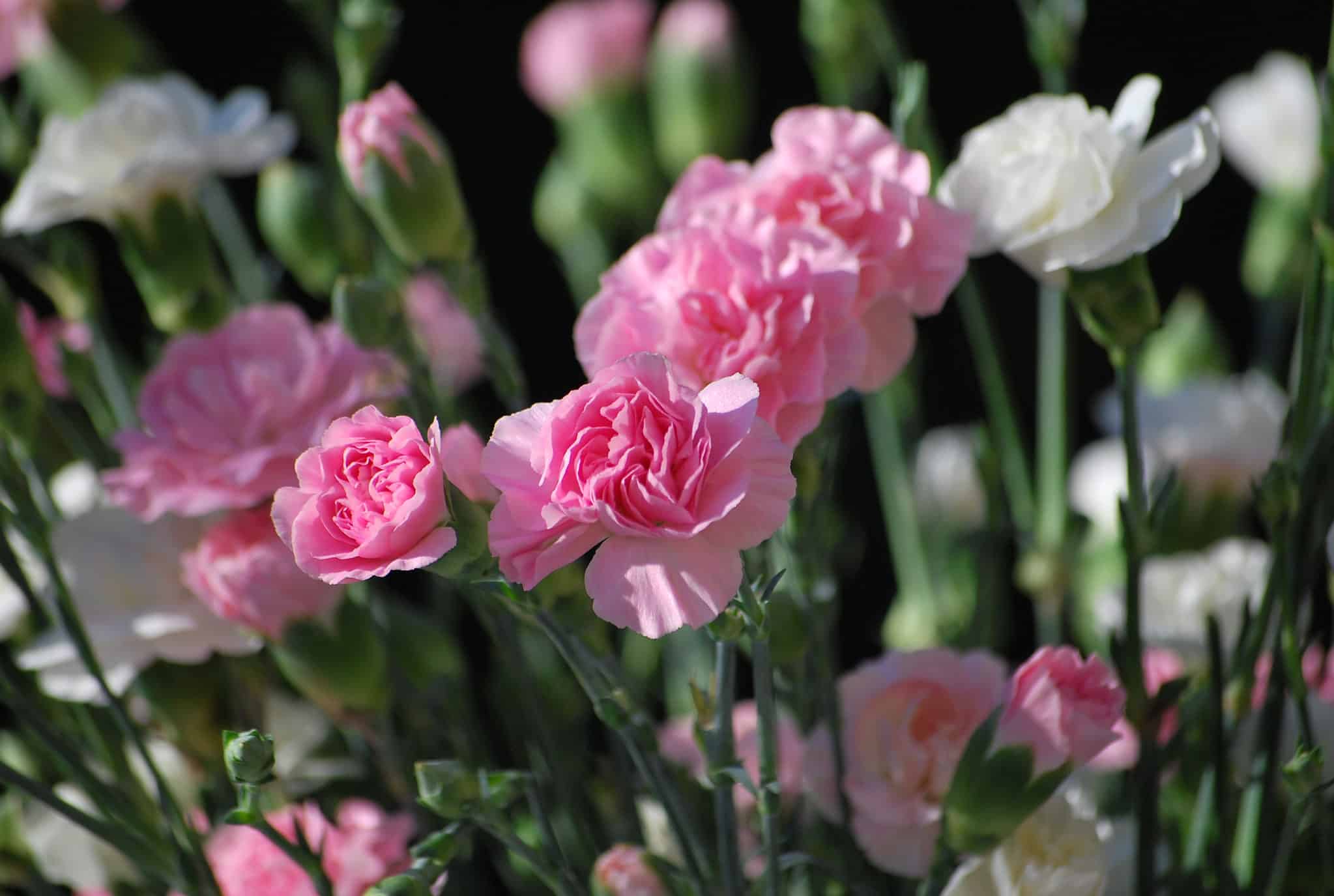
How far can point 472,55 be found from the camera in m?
1.05

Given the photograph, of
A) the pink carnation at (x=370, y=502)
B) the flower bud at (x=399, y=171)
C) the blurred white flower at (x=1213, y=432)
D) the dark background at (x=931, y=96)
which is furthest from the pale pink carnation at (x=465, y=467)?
the dark background at (x=931, y=96)

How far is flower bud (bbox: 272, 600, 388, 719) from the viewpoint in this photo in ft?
1.37

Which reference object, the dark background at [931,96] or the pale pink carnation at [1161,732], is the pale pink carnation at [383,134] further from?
the dark background at [931,96]

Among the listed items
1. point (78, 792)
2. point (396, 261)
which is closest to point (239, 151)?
point (396, 261)

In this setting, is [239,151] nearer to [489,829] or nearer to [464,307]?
[464,307]

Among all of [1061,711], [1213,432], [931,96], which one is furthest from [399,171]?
[931,96]

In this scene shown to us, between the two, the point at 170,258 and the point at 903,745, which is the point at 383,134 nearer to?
the point at 170,258

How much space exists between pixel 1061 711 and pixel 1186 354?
0.38m

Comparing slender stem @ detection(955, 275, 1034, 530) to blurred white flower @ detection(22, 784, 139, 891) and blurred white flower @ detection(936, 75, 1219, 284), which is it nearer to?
blurred white flower @ detection(936, 75, 1219, 284)

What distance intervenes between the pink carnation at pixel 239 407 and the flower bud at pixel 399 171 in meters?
0.04

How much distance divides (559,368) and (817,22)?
0.55 meters

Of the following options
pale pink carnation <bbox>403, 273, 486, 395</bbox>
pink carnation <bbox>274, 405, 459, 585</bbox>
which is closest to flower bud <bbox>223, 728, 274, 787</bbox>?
pink carnation <bbox>274, 405, 459, 585</bbox>

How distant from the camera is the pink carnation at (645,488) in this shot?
0.27 m

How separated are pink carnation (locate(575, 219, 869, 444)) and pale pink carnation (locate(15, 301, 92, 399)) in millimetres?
250
